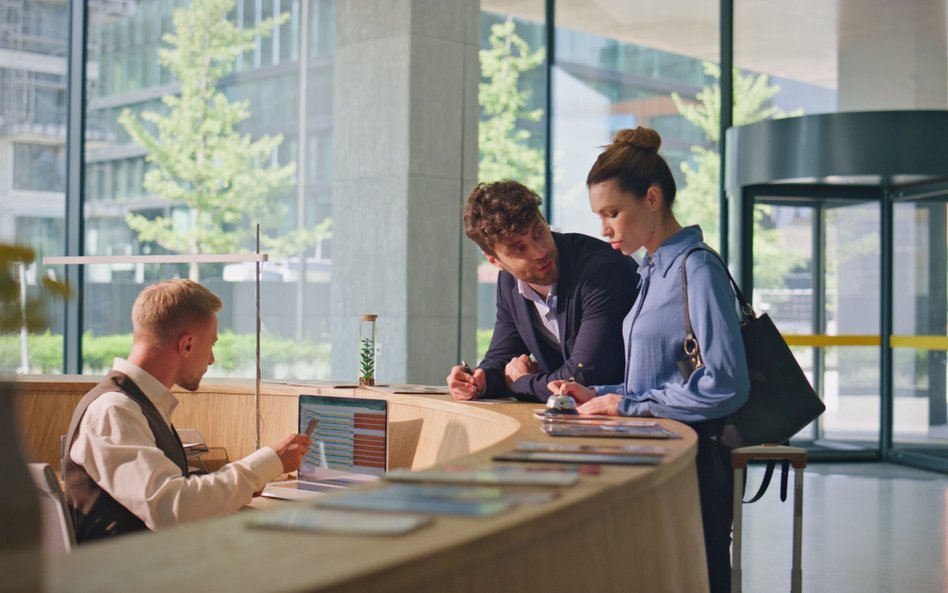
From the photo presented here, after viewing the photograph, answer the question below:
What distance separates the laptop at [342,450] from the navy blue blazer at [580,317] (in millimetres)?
437

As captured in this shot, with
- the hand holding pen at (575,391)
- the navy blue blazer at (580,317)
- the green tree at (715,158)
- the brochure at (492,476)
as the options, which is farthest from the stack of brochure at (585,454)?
the green tree at (715,158)

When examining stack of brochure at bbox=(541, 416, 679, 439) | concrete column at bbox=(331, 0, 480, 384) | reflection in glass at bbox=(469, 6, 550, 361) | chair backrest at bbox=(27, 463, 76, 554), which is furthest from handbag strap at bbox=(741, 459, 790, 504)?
reflection in glass at bbox=(469, 6, 550, 361)

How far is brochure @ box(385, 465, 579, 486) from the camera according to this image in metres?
1.61

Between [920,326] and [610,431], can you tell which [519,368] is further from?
[920,326]

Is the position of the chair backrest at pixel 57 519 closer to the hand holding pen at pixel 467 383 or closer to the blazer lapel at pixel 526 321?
the hand holding pen at pixel 467 383

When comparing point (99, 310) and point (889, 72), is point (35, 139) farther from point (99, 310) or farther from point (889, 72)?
point (889, 72)

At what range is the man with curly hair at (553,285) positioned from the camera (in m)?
3.21

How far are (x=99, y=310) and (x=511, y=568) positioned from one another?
7.71 meters

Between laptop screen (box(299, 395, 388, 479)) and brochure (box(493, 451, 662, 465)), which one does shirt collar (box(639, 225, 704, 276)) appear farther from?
laptop screen (box(299, 395, 388, 479))

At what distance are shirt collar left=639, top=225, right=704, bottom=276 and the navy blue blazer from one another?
44cm

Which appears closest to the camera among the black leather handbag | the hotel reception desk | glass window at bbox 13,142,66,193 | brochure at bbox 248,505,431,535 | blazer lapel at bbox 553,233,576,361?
the hotel reception desk

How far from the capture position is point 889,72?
9.62 meters

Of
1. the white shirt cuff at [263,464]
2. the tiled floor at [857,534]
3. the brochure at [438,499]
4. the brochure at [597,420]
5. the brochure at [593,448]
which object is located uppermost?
the brochure at [438,499]

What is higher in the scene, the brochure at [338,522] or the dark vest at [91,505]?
the brochure at [338,522]
